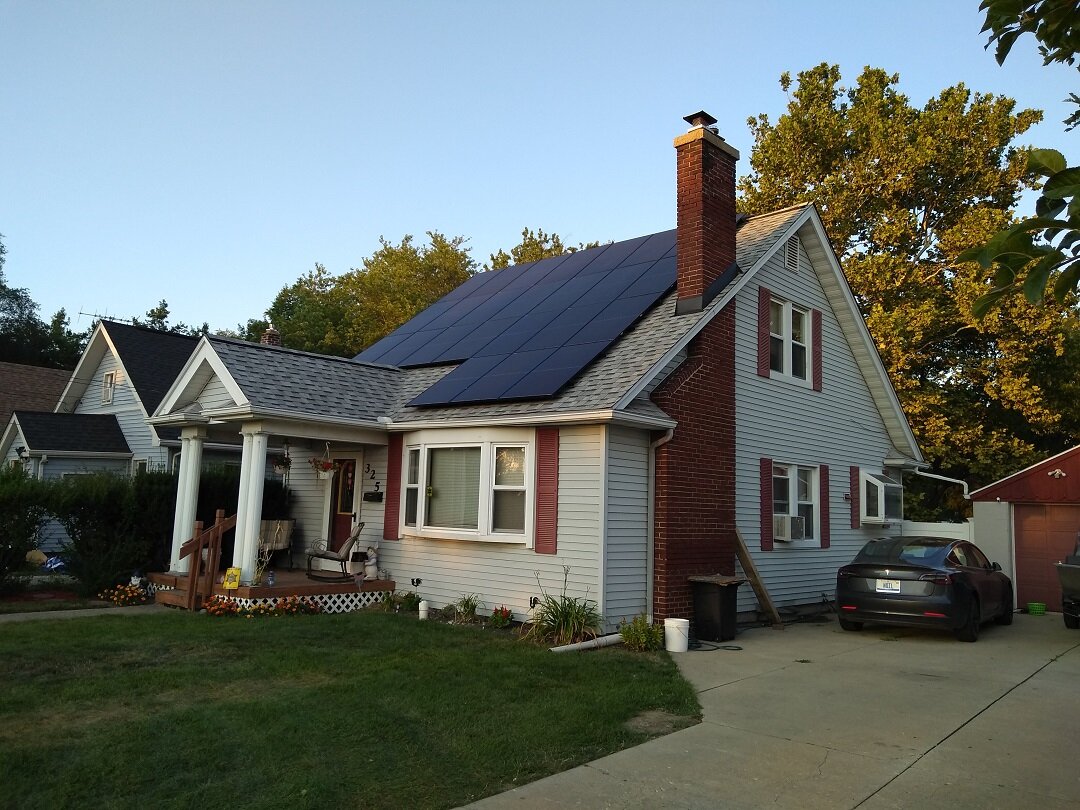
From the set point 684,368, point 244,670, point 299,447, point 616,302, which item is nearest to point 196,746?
point 244,670

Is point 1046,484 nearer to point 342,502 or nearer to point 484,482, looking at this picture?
point 484,482

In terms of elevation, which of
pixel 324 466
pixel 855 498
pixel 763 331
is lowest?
pixel 855 498

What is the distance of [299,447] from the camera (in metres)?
15.7

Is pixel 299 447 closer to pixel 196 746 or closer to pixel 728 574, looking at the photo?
pixel 728 574

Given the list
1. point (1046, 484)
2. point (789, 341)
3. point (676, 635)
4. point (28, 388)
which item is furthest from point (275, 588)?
point (28, 388)

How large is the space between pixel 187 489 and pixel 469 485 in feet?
17.0

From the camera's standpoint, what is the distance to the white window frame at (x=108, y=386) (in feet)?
78.8

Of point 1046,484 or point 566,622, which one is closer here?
point 566,622

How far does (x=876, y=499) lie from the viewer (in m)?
16.5

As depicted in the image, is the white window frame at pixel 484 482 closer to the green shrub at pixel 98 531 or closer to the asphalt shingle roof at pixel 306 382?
the asphalt shingle roof at pixel 306 382

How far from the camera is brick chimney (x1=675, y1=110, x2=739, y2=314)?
39.8 feet

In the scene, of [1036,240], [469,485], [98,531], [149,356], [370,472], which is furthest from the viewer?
[149,356]

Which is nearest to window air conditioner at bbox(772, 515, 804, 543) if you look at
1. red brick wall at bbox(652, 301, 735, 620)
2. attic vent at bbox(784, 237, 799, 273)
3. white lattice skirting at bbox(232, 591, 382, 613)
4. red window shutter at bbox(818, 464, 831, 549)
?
red window shutter at bbox(818, 464, 831, 549)

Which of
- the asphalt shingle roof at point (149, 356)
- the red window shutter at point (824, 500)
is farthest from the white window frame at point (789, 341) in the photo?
the asphalt shingle roof at point (149, 356)
